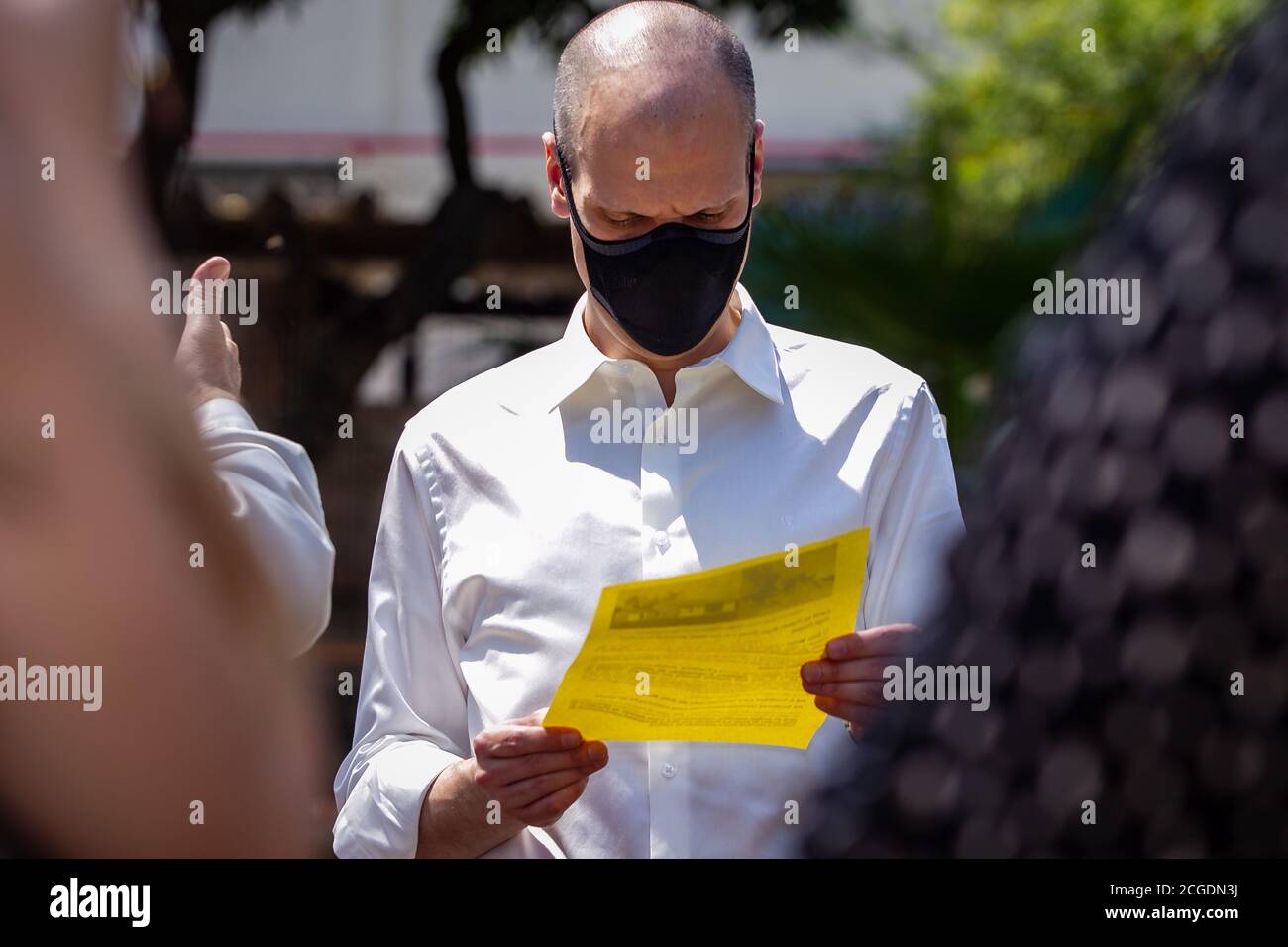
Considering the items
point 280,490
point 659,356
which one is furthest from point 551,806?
point 659,356

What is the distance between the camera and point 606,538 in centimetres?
192

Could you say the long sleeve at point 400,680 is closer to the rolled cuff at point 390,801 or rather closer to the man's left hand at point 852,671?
the rolled cuff at point 390,801

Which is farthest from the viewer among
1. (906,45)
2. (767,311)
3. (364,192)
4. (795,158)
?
(906,45)

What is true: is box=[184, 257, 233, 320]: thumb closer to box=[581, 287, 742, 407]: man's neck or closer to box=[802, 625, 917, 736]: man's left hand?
box=[581, 287, 742, 407]: man's neck

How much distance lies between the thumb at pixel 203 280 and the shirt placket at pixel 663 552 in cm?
62

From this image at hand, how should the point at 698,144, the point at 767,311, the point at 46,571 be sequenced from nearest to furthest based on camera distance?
1. the point at 46,571
2. the point at 698,144
3. the point at 767,311

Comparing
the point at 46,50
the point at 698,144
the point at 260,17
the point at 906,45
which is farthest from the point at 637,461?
the point at 906,45

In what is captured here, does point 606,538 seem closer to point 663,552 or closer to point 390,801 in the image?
point 663,552

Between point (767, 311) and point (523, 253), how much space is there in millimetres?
1000

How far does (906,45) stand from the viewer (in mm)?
5160

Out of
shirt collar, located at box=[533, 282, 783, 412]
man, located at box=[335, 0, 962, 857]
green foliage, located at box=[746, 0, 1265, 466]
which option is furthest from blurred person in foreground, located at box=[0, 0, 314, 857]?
green foliage, located at box=[746, 0, 1265, 466]

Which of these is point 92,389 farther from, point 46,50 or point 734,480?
point 734,480

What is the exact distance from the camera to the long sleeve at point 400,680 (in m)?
1.89

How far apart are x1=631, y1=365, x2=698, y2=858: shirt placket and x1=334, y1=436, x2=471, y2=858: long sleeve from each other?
0.97ft
